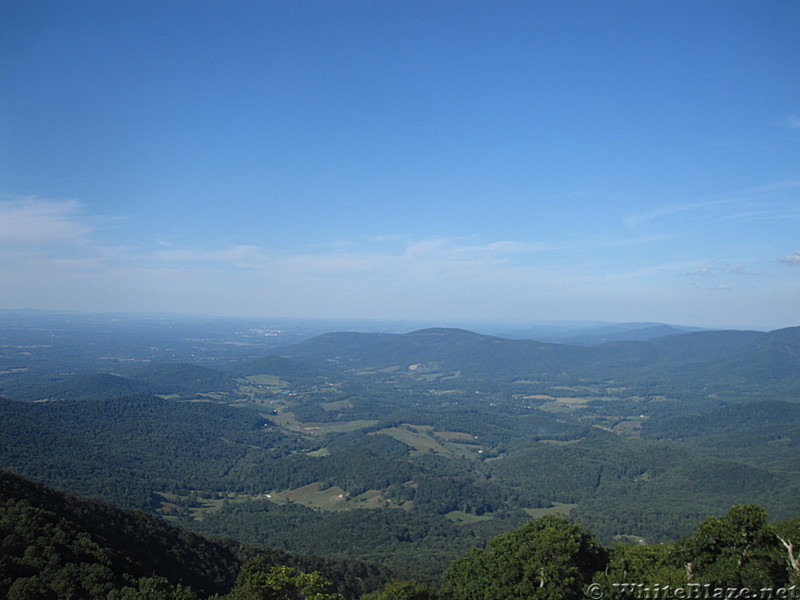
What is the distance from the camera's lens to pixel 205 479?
113688mm

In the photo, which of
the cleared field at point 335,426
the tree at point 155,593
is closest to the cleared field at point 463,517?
the cleared field at point 335,426

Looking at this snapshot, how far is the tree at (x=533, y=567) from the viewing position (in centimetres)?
2141

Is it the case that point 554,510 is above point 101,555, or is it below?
below

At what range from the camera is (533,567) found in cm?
2197

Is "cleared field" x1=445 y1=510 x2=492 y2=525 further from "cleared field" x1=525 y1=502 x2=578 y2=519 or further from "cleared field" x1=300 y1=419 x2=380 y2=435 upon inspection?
A: "cleared field" x1=300 y1=419 x2=380 y2=435

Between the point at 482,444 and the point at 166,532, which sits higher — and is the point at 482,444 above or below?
below

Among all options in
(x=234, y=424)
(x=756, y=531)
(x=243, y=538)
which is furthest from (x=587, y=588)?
(x=234, y=424)

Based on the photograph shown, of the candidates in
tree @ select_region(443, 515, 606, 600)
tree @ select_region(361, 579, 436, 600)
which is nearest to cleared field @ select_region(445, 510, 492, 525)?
tree @ select_region(443, 515, 606, 600)

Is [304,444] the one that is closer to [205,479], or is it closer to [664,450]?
[205,479]

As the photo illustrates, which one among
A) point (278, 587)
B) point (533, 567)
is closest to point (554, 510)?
point (533, 567)

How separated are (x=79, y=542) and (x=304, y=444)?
119m

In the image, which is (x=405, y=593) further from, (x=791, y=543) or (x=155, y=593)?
(x=791, y=543)

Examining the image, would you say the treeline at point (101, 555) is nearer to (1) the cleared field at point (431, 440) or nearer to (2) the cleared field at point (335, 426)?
(1) the cleared field at point (431, 440)

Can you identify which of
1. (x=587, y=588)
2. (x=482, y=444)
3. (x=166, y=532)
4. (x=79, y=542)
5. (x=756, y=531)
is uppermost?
(x=756, y=531)
